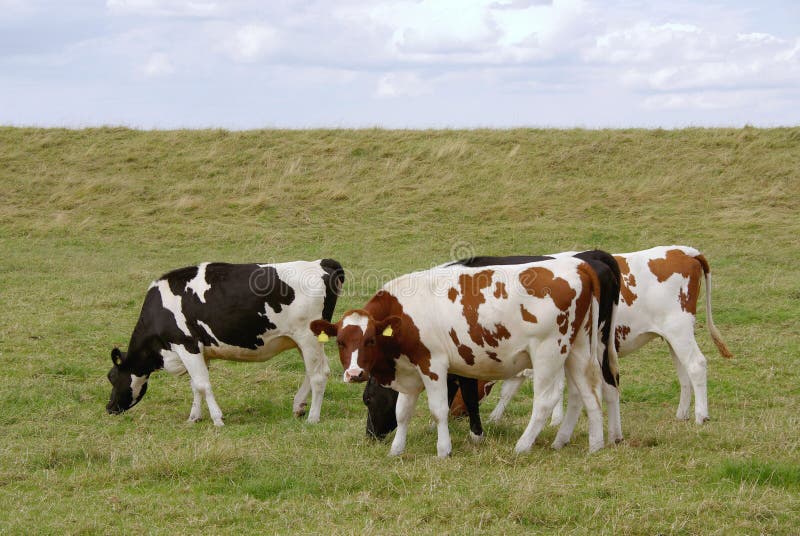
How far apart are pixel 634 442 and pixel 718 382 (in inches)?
137

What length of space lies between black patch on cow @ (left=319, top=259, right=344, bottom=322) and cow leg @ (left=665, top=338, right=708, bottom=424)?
372 centimetres

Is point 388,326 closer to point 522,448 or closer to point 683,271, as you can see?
point 522,448

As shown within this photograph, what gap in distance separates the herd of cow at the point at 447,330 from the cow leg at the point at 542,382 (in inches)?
0.5

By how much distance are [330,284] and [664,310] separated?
3.69 meters

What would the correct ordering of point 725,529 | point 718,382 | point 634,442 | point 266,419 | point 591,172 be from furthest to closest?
point 591,172 < point 718,382 < point 266,419 < point 634,442 < point 725,529

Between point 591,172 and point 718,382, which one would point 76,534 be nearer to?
point 718,382

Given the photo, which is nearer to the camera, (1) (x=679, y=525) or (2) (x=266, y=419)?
(1) (x=679, y=525)

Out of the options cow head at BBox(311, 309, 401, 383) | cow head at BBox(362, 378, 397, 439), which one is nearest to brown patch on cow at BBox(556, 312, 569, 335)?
cow head at BBox(311, 309, 401, 383)

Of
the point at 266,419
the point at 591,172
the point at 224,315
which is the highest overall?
the point at 591,172

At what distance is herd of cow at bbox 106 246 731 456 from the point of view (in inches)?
312

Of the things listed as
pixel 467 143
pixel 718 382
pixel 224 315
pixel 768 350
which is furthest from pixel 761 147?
pixel 224 315

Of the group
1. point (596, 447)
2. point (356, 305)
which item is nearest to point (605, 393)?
point (596, 447)

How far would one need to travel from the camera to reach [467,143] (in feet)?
95.6

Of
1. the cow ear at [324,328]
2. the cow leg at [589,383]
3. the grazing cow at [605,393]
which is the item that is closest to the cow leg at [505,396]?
the grazing cow at [605,393]
